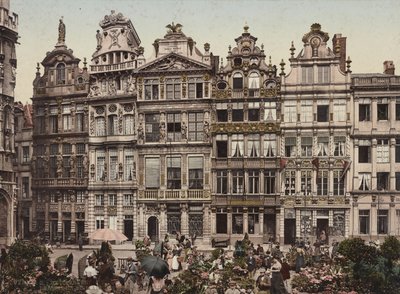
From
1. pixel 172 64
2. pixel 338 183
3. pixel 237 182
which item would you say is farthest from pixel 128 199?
pixel 338 183

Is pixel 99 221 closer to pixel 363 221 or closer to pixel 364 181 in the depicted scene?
pixel 363 221

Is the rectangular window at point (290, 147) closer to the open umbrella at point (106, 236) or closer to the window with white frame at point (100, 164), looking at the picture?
the window with white frame at point (100, 164)

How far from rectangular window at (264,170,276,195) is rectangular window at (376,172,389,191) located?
7759 millimetres

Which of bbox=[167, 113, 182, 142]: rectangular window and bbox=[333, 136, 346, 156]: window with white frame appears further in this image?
bbox=[167, 113, 182, 142]: rectangular window

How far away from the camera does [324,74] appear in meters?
43.8

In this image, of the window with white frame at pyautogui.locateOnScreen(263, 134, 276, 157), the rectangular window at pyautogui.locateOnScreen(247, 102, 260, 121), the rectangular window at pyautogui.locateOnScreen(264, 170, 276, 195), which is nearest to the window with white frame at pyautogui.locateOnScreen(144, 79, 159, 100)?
the rectangular window at pyautogui.locateOnScreen(247, 102, 260, 121)

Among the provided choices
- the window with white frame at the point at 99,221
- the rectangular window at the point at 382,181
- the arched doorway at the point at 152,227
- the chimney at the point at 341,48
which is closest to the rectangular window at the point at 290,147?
the rectangular window at the point at 382,181

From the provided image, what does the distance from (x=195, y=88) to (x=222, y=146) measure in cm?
507

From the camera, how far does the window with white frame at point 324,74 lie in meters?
43.7

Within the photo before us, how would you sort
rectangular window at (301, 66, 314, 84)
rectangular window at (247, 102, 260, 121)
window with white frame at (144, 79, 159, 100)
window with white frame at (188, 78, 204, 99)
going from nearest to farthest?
rectangular window at (301, 66, 314, 84) → rectangular window at (247, 102, 260, 121) → window with white frame at (188, 78, 204, 99) → window with white frame at (144, 79, 159, 100)

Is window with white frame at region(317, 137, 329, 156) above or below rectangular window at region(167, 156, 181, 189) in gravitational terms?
above

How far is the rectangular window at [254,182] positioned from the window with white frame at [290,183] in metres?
2.14

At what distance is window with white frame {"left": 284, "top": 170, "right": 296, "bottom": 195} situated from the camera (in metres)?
43.7

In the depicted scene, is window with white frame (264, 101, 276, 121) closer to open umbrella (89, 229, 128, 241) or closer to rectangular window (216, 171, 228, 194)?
rectangular window (216, 171, 228, 194)
